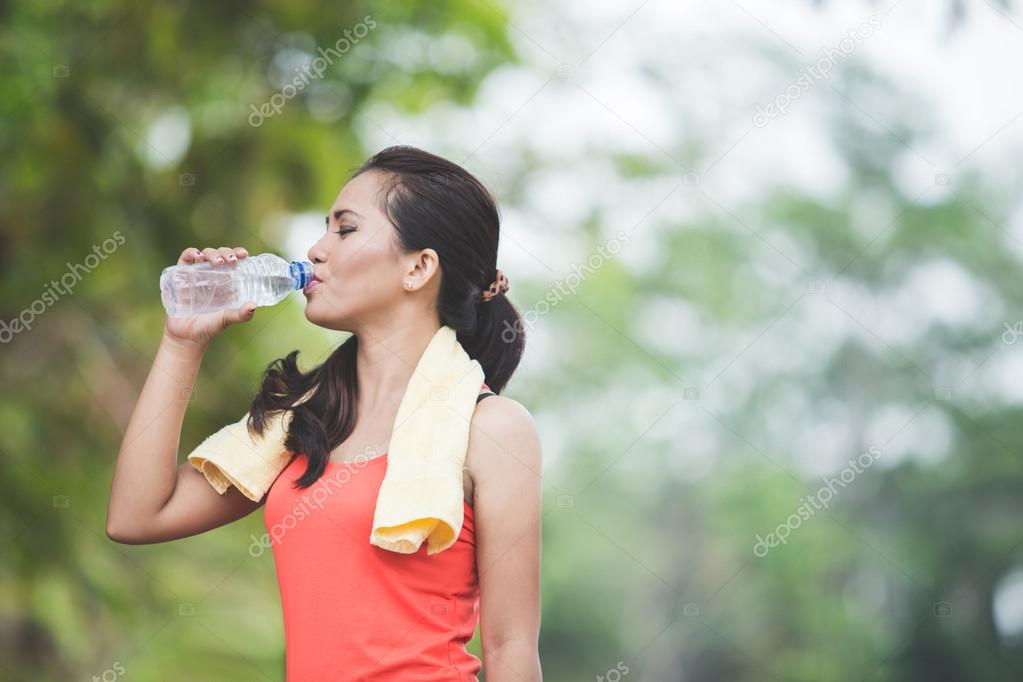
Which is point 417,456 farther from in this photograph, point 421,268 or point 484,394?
point 421,268

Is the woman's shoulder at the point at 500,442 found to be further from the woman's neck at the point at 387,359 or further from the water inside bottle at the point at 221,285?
the water inside bottle at the point at 221,285

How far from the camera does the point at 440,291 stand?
7.83 feet

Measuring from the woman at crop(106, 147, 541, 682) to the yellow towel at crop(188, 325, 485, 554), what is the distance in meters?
0.03

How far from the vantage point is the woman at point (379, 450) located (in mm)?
2062

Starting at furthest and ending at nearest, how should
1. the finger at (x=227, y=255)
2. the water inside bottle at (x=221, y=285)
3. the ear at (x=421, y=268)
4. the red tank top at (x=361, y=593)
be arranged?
the water inside bottle at (x=221, y=285) < the ear at (x=421, y=268) < the finger at (x=227, y=255) < the red tank top at (x=361, y=593)

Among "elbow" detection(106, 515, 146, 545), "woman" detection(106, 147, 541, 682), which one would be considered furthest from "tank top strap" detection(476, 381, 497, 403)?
"elbow" detection(106, 515, 146, 545)

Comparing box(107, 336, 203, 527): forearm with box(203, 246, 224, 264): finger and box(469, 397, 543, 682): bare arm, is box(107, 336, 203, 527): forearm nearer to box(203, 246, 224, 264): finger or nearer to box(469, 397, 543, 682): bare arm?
box(203, 246, 224, 264): finger

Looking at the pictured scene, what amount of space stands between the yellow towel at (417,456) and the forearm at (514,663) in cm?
19

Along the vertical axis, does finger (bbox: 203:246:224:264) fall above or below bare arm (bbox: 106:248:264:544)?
above

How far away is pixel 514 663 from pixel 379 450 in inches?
16.6

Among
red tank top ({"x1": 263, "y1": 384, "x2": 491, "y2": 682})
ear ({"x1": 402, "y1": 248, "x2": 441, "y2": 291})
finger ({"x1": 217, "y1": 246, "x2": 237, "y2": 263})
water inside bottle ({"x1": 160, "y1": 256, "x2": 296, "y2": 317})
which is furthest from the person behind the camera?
water inside bottle ({"x1": 160, "y1": 256, "x2": 296, "y2": 317})

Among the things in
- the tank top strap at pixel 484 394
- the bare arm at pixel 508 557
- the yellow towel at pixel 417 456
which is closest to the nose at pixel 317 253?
the yellow towel at pixel 417 456

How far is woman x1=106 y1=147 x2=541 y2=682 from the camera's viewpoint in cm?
206

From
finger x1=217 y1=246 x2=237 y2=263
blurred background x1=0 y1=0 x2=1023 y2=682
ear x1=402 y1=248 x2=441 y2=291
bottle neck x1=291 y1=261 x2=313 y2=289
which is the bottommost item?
blurred background x1=0 y1=0 x2=1023 y2=682
